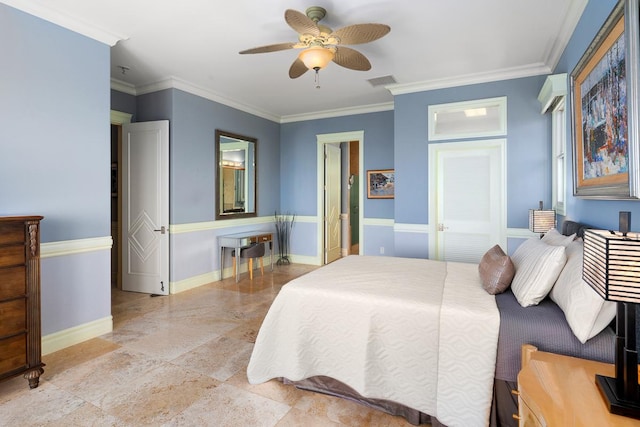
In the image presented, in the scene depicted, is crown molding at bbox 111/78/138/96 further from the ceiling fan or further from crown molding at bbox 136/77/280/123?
the ceiling fan

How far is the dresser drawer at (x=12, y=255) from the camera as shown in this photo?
2037 millimetres

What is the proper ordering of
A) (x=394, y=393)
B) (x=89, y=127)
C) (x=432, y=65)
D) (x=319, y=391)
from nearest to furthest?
(x=394, y=393)
(x=319, y=391)
(x=89, y=127)
(x=432, y=65)

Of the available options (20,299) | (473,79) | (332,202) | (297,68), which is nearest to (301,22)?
(297,68)

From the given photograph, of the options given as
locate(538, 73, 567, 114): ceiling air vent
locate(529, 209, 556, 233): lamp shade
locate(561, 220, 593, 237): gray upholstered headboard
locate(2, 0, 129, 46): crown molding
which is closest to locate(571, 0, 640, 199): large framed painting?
locate(561, 220, 593, 237): gray upholstered headboard

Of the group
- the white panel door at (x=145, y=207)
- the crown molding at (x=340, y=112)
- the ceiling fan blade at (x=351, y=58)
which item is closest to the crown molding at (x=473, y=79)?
the crown molding at (x=340, y=112)

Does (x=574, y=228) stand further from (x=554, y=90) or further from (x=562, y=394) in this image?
(x=562, y=394)

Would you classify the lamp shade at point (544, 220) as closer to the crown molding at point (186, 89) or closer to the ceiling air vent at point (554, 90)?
the ceiling air vent at point (554, 90)

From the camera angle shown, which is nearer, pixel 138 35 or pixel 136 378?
pixel 136 378

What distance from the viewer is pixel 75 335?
2.83 metres

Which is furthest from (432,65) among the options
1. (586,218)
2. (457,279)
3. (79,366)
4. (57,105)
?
(79,366)

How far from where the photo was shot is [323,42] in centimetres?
263

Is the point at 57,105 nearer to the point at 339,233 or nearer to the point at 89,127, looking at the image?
the point at 89,127

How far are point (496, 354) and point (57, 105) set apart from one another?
3.58 m

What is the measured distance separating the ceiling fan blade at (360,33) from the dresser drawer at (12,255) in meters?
2.62
